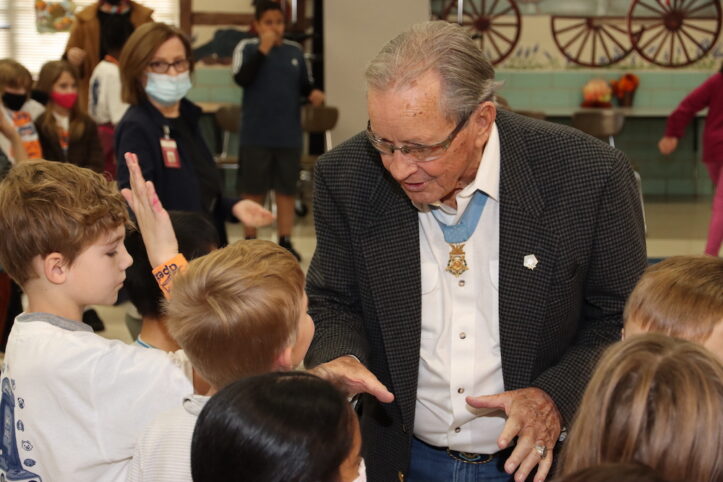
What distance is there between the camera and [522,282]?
198 cm

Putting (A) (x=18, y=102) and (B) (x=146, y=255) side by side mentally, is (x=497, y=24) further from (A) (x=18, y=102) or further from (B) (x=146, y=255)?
(B) (x=146, y=255)

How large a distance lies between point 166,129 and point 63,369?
2.19 m

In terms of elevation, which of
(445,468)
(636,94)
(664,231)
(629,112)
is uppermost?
(445,468)

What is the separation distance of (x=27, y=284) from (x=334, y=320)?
68 cm

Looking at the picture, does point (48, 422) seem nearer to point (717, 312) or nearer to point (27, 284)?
point (27, 284)

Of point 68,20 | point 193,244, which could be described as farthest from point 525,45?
point 193,244

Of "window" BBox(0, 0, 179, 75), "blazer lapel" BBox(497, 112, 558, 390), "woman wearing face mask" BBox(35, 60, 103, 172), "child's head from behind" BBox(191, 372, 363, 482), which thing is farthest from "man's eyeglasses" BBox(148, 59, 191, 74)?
"window" BBox(0, 0, 179, 75)

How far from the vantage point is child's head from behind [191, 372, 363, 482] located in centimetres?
122

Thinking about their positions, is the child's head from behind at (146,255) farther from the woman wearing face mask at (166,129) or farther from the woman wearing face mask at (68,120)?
the woman wearing face mask at (68,120)

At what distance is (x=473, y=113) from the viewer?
1.94m

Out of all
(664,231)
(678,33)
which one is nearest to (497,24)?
(678,33)

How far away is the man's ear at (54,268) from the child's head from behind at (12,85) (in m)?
3.54

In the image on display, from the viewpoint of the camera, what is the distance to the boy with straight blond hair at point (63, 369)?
5.86 ft

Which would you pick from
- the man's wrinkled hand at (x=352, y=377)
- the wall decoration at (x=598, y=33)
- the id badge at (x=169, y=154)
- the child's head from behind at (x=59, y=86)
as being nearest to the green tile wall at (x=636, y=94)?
the wall decoration at (x=598, y=33)
